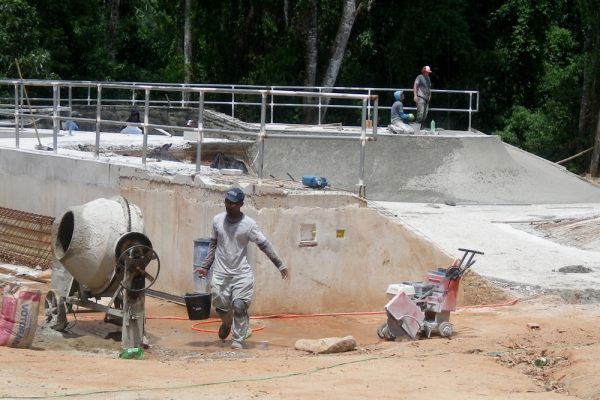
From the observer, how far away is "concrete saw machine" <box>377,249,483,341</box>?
491 inches

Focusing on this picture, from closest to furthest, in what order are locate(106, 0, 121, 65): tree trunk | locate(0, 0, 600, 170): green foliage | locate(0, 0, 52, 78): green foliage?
locate(0, 0, 52, 78): green foliage, locate(0, 0, 600, 170): green foliage, locate(106, 0, 121, 65): tree trunk

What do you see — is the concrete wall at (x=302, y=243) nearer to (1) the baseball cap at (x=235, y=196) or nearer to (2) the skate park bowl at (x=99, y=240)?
(2) the skate park bowl at (x=99, y=240)

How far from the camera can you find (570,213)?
21469mm

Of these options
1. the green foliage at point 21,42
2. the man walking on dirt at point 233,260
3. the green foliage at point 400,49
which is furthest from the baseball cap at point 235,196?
the green foliage at point 400,49

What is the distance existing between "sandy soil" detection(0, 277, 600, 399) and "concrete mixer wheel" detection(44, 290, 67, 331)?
5.3 inches

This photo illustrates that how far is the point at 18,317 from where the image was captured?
11.4 metres

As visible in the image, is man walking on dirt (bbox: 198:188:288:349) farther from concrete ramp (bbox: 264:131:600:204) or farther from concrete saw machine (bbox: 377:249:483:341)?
concrete ramp (bbox: 264:131:600:204)

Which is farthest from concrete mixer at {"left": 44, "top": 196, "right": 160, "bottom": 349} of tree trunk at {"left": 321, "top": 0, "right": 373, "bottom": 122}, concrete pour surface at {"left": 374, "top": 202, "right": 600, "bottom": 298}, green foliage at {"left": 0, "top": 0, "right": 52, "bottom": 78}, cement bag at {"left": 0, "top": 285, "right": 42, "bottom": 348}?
green foliage at {"left": 0, "top": 0, "right": 52, "bottom": 78}

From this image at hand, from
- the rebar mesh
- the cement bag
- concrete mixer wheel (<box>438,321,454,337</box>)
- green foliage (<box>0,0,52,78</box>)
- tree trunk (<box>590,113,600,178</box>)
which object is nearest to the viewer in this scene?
the cement bag

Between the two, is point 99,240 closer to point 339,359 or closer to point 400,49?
point 339,359

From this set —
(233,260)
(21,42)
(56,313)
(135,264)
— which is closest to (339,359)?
(233,260)

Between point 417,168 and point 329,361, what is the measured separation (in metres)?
13.0

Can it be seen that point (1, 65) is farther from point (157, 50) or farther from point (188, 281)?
point (188, 281)

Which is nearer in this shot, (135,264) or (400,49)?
(135,264)
